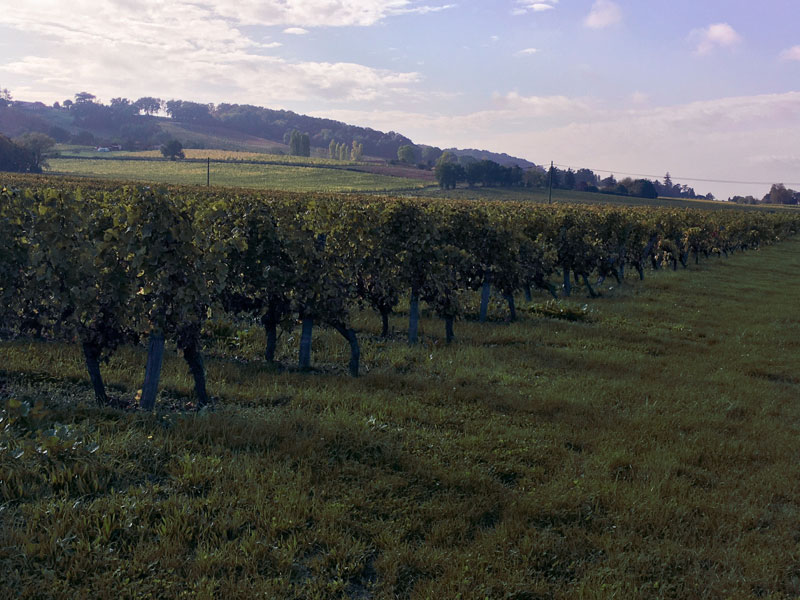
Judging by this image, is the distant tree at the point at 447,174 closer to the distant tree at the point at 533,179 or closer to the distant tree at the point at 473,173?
the distant tree at the point at 473,173

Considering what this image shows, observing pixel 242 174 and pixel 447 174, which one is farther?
pixel 447 174

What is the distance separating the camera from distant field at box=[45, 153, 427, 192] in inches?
3322

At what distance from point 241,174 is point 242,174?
0.51ft

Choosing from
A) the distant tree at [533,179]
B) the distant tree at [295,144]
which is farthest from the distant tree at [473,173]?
the distant tree at [295,144]

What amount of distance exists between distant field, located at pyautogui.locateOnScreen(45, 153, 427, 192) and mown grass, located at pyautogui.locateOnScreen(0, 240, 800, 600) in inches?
2836

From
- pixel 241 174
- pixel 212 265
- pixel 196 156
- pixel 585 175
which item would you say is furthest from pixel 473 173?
pixel 212 265

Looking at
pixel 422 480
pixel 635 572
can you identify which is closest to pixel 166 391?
pixel 422 480

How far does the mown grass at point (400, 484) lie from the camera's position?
477 centimetres

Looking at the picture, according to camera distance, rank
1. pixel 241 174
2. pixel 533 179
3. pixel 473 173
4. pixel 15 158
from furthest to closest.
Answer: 1. pixel 533 179
2. pixel 473 173
3. pixel 241 174
4. pixel 15 158

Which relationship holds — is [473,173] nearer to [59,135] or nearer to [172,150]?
[172,150]

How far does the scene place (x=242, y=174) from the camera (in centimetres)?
9525

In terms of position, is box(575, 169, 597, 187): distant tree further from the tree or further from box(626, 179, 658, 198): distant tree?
the tree

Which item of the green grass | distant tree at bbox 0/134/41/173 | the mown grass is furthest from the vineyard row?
distant tree at bbox 0/134/41/173

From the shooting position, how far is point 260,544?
495cm
